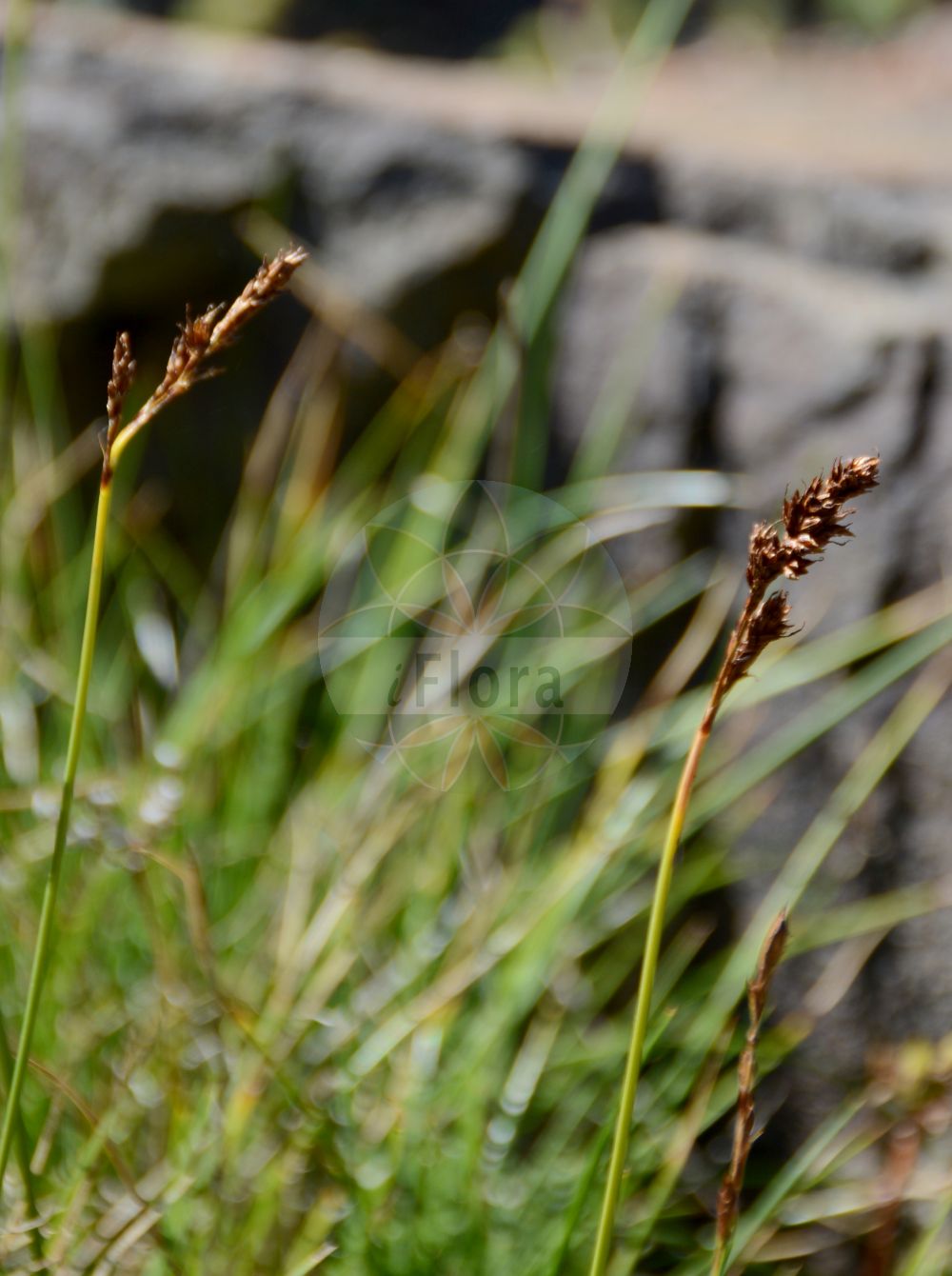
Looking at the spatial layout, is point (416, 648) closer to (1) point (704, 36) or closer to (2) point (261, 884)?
(2) point (261, 884)

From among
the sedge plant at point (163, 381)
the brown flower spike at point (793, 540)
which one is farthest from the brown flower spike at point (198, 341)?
the brown flower spike at point (793, 540)

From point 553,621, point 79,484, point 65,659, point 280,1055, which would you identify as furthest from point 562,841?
point 79,484

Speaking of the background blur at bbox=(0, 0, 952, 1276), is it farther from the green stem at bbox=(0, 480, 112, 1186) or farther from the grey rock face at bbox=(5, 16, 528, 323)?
the green stem at bbox=(0, 480, 112, 1186)

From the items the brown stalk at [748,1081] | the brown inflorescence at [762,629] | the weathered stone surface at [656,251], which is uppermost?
the weathered stone surface at [656,251]

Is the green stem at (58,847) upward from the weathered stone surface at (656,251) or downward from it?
downward

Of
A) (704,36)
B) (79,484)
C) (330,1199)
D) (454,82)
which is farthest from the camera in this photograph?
(704,36)

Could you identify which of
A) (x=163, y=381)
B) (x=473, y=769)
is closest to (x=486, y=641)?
(x=473, y=769)

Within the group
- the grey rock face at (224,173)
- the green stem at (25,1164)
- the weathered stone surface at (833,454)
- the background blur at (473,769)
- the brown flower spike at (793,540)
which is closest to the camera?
the brown flower spike at (793,540)

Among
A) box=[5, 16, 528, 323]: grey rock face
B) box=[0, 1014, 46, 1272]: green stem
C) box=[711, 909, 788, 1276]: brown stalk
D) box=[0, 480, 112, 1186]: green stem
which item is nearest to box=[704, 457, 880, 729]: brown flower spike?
box=[711, 909, 788, 1276]: brown stalk

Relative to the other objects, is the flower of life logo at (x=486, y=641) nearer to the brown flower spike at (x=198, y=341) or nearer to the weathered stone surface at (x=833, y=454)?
the weathered stone surface at (x=833, y=454)
